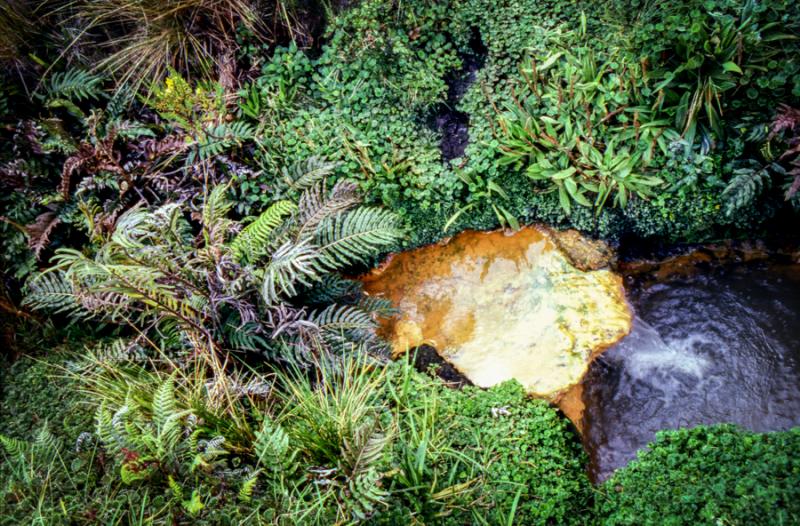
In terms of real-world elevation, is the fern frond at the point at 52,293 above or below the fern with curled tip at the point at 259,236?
below

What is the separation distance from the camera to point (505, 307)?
4.03 meters

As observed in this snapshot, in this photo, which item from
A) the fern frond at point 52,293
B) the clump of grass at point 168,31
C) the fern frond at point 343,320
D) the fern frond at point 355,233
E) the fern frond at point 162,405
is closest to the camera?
the fern frond at point 162,405

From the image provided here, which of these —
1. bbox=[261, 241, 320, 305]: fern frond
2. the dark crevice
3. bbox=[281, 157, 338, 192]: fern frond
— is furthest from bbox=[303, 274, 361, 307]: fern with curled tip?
the dark crevice

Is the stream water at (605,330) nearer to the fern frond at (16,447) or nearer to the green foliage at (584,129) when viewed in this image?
the green foliage at (584,129)

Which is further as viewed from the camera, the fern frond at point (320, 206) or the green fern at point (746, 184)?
the fern frond at point (320, 206)

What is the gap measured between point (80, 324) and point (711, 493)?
459 centimetres

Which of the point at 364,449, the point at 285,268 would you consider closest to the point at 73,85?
the point at 285,268

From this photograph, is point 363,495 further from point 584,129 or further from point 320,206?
point 584,129

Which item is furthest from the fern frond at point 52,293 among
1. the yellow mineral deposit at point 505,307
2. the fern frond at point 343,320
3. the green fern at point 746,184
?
the green fern at point 746,184

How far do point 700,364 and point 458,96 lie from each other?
8.97 ft

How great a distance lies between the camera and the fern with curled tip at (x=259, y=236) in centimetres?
355

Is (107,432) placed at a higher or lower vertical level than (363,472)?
higher

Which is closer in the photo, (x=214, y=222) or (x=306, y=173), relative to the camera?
(x=214, y=222)

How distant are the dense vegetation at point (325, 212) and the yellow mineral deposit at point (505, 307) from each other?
0.21 m
